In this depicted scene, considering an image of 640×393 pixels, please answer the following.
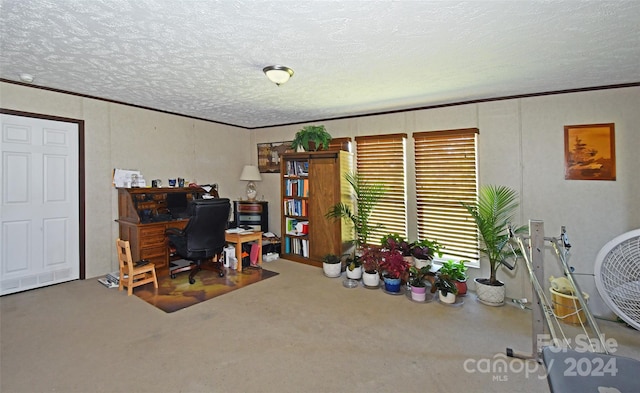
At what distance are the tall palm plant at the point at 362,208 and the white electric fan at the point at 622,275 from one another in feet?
7.96

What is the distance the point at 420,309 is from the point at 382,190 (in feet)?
5.63

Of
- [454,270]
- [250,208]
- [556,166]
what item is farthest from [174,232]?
[556,166]

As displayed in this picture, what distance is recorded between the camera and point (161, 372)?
2121 mm

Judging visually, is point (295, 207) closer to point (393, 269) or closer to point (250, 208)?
point (250, 208)

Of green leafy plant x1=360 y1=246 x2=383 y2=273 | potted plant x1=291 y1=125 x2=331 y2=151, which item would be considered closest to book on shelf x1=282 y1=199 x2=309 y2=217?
potted plant x1=291 y1=125 x2=331 y2=151

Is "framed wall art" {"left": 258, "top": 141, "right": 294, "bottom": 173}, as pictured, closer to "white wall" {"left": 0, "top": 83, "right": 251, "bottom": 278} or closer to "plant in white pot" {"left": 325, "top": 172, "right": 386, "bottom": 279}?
"white wall" {"left": 0, "top": 83, "right": 251, "bottom": 278}

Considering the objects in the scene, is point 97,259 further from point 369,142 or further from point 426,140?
point 426,140

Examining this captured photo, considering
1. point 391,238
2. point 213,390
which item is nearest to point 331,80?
point 391,238

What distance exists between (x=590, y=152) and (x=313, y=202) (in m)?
3.45

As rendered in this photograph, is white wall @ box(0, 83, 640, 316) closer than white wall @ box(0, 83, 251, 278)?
Yes

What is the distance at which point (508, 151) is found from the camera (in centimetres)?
359

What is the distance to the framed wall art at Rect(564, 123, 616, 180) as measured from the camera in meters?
3.10

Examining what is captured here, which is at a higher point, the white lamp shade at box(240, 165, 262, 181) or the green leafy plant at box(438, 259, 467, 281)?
the white lamp shade at box(240, 165, 262, 181)

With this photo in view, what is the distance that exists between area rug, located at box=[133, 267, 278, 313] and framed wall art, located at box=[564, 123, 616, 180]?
12.8ft
